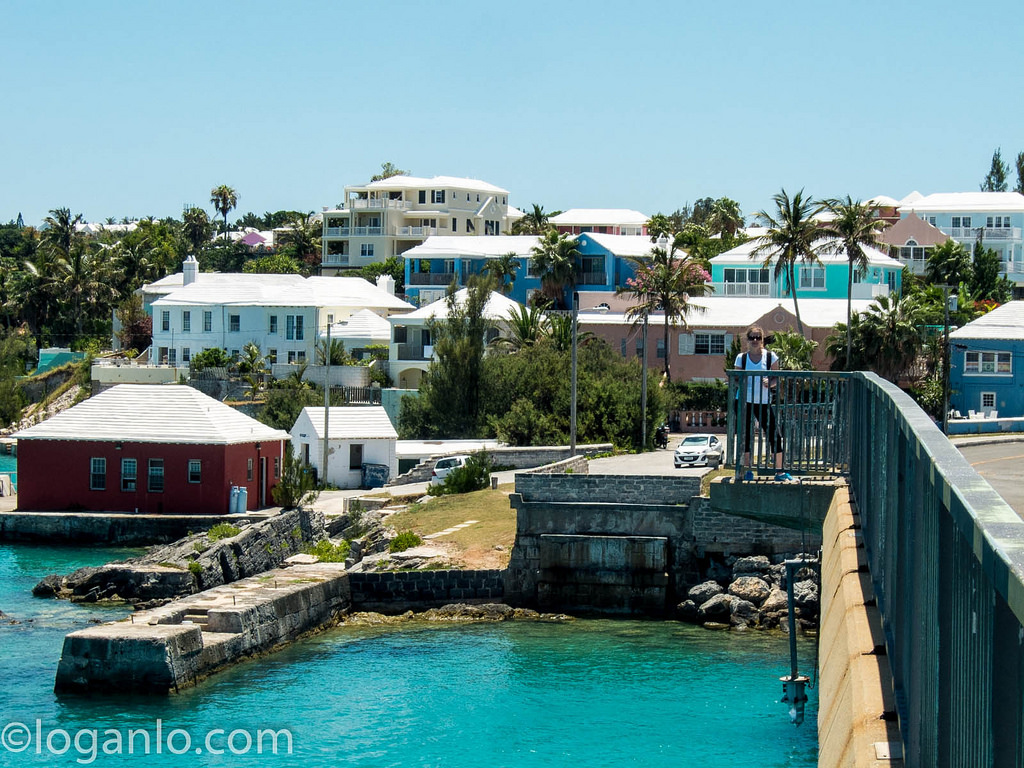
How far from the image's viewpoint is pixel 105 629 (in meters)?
27.1

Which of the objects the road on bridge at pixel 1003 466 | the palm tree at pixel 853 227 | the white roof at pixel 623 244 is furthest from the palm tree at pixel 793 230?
the road on bridge at pixel 1003 466

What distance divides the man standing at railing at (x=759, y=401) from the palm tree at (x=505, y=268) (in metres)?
75.1

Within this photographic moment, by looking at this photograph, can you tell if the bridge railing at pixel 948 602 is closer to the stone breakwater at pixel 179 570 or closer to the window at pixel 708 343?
the stone breakwater at pixel 179 570

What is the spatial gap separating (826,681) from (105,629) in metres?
21.8

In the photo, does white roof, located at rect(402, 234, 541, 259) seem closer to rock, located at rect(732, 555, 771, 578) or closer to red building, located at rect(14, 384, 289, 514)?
red building, located at rect(14, 384, 289, 514)

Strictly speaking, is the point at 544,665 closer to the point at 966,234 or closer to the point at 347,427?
the point at 347,427

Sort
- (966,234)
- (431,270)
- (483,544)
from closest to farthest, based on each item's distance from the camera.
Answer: (483,544) → (431,270) → (966,234)

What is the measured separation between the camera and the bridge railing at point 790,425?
1370 cm

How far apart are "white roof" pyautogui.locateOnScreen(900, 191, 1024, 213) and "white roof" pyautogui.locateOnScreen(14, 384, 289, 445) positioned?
7623 centimetres

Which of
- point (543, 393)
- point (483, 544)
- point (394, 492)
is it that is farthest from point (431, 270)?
point (483, 544)

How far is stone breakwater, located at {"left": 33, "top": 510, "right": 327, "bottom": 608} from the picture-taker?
36000 mm

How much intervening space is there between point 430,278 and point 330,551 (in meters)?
61.2

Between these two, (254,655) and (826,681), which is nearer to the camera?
(826,681)

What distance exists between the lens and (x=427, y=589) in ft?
113
